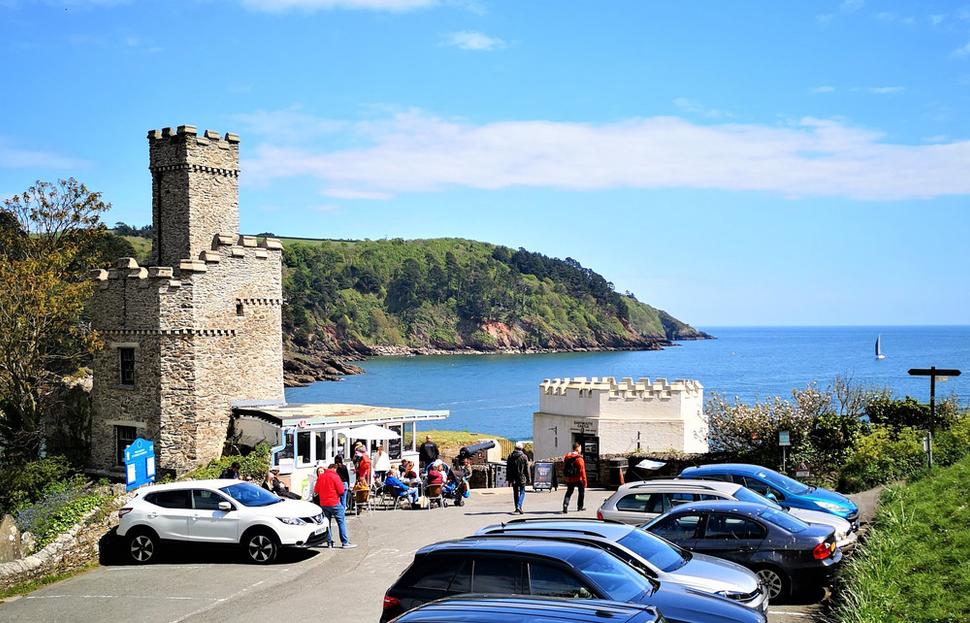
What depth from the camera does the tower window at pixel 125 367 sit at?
30203mm

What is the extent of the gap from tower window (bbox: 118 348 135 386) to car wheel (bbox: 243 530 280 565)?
49.4 ft

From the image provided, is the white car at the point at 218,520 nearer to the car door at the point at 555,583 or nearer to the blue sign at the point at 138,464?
the blue sign at the point at 138,464

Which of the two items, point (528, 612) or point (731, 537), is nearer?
point (528, 612)

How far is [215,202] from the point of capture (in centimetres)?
3409

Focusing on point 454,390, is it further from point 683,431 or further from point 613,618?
point 613,618

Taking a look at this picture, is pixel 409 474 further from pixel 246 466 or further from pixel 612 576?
pixel 612 576

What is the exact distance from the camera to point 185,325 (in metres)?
29.4

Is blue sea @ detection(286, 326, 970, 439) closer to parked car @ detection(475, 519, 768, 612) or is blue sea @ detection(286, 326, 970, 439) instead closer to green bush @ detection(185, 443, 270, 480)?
green bush @ detection(185, 443, 270, 480)

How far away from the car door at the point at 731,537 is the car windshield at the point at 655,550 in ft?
6.17

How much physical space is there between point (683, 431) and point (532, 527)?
25.1 metres

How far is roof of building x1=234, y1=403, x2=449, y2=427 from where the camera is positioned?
27.7 meters

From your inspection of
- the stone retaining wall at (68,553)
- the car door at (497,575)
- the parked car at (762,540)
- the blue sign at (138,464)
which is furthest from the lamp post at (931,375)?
the stone retaining wall at (68,553)

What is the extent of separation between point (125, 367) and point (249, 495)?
1473cm

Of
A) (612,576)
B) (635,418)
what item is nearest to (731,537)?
(612,576)
